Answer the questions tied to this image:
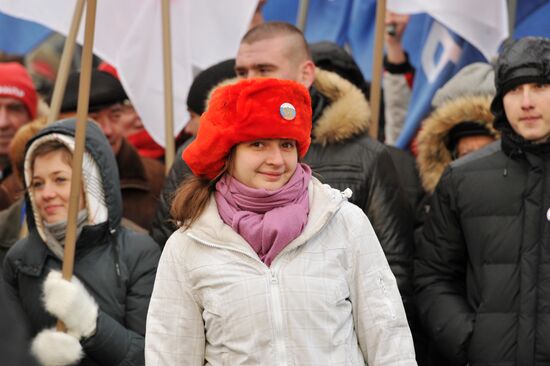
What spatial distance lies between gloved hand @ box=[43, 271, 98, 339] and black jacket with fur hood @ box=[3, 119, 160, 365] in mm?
74

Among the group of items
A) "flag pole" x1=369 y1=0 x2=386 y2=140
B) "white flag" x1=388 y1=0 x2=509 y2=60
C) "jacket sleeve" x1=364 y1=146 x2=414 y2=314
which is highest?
"white flag" x1=388 y1=0 x2=509 y2=60

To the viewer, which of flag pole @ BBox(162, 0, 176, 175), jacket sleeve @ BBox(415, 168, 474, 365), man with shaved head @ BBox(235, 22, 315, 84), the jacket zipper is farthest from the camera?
flag pole @ BBox(162, 0, 176, 175)

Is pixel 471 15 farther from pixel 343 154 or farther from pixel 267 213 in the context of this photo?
pixel 267 213

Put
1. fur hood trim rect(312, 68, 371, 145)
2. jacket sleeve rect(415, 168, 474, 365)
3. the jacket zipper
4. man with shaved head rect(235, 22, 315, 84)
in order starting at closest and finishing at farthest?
1. the jacket zipper
2. jacket sleeve rect(415, 168, 474, 365)
3. fur hood trim rect(312, 68, 371, 145)
4. man with shaved head rect(235, 22, 315, 84)

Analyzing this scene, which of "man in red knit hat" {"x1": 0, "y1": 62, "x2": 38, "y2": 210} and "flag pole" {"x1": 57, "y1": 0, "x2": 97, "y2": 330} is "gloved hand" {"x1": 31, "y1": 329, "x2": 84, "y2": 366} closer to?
"flag pole" {"x1": 57, "y1": 0, "x2": 97, "y2": 330}

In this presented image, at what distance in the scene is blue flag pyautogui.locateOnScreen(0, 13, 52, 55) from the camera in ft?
24.4

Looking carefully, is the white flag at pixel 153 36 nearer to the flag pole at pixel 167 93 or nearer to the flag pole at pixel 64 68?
the flag pole at pixel 167 93

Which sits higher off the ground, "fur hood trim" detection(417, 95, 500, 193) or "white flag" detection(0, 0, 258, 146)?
"white flag" detection(0, 0, 258, 146)

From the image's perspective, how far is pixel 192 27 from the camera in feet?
22.2

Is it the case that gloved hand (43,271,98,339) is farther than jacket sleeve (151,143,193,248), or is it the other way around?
jacket sleeve (151,143,193,248)

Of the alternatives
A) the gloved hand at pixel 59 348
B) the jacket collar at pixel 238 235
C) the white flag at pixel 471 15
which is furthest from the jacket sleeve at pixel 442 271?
the white flag at pixel 471 15

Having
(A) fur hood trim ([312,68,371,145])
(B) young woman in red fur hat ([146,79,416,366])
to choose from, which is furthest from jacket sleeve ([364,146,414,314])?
(B) young woman in red fur hat ([146,79,416,366])

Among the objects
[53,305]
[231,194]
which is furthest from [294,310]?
[53,305]

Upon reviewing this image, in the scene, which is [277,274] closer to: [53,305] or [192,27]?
[53,305]
